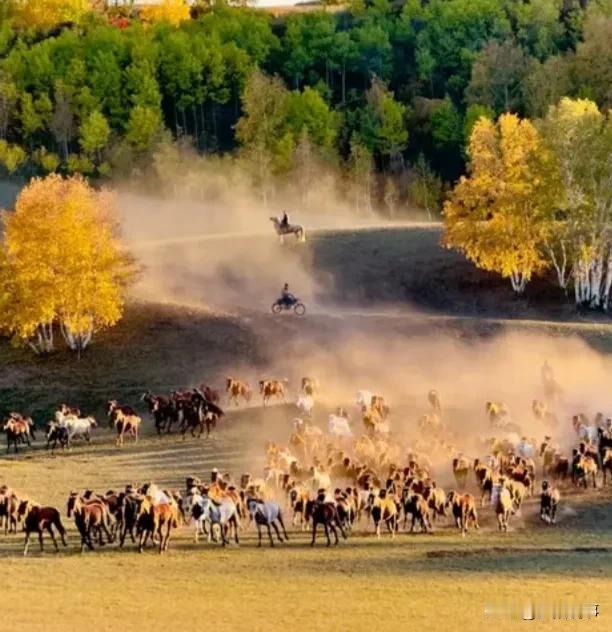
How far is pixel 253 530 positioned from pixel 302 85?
10136 centimetres

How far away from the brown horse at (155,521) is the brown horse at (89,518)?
88 cm

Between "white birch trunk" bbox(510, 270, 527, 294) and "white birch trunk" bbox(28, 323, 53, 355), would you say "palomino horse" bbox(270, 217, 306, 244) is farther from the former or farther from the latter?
"white birch trunk" bbox(28, 323, 53, 355)

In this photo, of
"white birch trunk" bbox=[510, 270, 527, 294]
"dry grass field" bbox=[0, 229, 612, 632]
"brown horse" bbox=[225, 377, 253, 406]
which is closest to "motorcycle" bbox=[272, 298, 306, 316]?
"dry grass field" bbox=[0, 229, 612, 632]

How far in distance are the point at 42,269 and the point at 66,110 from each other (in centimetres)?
6251

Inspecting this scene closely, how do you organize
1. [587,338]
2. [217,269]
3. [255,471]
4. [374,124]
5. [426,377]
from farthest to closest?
[374,124]
[217,269]
[587,338]
[426,377]
[255,471]

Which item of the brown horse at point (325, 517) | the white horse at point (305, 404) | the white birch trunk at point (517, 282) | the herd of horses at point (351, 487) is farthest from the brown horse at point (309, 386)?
the white birch trunk at point (517, 282)

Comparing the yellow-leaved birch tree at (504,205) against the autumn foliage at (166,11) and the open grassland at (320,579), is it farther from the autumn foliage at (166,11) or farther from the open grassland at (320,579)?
the autumn foliage at (166,11)

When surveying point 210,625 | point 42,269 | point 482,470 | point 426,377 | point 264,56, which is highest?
point 264,56

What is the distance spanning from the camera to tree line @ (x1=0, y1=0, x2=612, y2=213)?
336 ft

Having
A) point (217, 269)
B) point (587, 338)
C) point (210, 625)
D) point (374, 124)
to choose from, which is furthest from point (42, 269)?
point (374, 124)

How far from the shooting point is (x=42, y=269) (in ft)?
170

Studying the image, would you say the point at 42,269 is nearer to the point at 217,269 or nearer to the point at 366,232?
the point at 217,269

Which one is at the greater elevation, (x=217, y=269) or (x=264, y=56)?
(x=264, y=56)

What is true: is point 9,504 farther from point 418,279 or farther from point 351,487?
point 418,279
